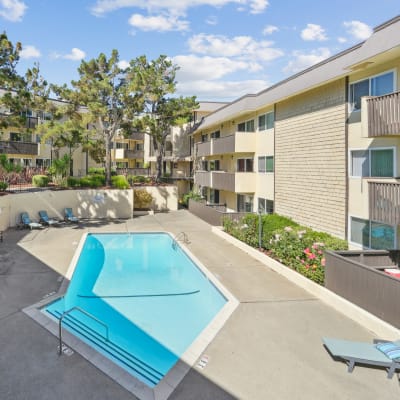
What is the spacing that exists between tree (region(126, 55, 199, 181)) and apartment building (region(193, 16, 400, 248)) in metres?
9.28

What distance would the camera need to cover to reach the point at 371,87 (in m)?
12.6

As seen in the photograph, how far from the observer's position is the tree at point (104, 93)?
2809 centimetres

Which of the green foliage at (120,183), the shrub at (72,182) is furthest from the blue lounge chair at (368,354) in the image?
the shrub at (72,182)

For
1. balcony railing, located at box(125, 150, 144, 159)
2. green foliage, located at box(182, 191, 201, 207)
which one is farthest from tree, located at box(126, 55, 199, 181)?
balcony railing, located at box(125, 150, 144, 159)

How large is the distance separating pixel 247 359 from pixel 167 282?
7120 mm

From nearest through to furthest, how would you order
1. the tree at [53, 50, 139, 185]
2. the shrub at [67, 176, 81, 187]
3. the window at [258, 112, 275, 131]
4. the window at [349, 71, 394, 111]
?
the window at [349, 71, 394, 111], the window at [258, 112, 275, 131], the shrub at [67, 176, 81, 187], the tree at [53, 50, 139, 185]

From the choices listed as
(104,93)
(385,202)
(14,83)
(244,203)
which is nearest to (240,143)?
(244,203)

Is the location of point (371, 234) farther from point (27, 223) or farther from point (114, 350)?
point (27, 223)

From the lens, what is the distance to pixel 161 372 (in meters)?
7.61

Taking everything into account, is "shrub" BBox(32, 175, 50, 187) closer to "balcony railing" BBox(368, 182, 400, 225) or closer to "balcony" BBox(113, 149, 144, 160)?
"balcony" BBox(113, 149, 144, 160)

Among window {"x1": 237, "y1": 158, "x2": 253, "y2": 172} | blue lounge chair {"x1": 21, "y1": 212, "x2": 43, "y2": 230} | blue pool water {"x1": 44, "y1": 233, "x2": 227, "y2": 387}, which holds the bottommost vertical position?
blue pool water {"x1": 44, "y1": 233, "x2": 227, "y2": 387}

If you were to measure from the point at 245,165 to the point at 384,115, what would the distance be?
13.3m

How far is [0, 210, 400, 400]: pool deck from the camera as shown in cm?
613

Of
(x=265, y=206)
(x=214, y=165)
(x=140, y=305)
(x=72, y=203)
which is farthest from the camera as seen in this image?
(x=214, y=165)
